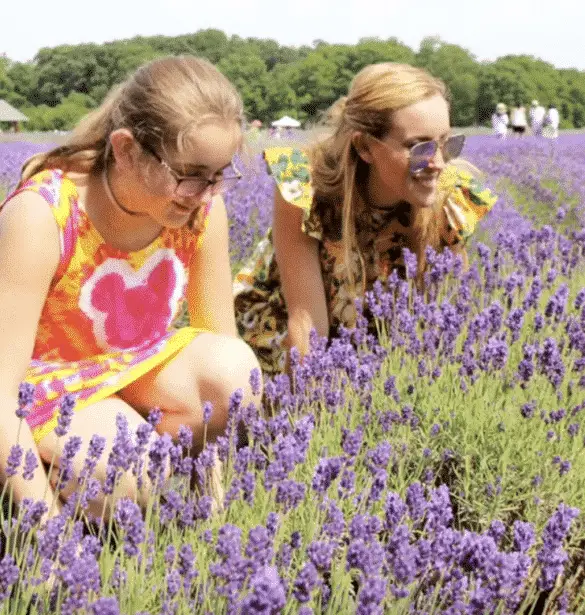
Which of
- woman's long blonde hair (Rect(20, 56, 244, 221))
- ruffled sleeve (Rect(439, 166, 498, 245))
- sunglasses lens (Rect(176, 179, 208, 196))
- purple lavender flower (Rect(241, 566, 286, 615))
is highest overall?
woman's long blonde hair (Rect(20, 56, 244, 221))

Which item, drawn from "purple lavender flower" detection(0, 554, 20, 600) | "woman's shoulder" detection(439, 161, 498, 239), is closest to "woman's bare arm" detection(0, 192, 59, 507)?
"purple lavender flower" detection(0, 554, 20, 600)

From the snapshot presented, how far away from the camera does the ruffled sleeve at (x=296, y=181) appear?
9.87 ft

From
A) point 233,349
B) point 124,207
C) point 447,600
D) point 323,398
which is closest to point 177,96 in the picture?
point 124,207

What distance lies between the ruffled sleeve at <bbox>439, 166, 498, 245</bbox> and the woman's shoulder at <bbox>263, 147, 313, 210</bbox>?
0.45m

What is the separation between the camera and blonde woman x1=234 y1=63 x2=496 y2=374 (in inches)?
115

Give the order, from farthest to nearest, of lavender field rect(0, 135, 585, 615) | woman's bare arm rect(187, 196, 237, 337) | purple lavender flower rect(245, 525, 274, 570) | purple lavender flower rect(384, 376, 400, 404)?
woman's bare arm rect(187, 196, 237, 337)
purple lavender flower rect(384, 376, 400, 404)
lavender field rect(0, 135, 585, 615)
purple lavender flower rect(245, 525, 274, 570)

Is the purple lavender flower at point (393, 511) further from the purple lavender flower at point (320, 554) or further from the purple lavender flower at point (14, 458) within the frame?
the purple lavender flower at point (14, 458)

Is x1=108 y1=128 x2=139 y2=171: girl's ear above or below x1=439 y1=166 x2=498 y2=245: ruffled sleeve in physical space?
above

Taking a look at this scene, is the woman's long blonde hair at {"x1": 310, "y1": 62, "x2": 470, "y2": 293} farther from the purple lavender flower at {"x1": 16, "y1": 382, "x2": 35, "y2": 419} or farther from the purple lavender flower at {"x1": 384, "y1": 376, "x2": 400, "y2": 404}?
the purple lavender flower at {"x1": 16, "y1": 382, "x2": 35, "y2": 419}

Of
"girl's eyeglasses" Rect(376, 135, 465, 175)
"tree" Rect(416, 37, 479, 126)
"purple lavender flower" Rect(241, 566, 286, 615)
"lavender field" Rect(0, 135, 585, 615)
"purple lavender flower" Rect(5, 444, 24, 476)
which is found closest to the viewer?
"purple lavender flower" Rect(241, 566, 286, 615)

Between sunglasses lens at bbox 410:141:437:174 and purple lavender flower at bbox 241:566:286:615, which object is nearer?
purple lavender flower at bbox 241:566:286:615

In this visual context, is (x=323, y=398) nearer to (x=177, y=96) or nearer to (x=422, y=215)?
(x=177, y=96)

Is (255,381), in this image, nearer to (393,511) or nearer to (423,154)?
(393,511)

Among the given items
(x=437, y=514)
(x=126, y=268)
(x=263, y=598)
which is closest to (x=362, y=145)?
(x=126, y=268)
